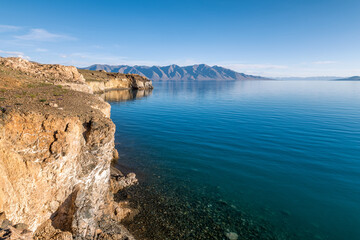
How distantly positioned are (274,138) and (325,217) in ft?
58.2

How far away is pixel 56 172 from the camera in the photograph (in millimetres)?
10586

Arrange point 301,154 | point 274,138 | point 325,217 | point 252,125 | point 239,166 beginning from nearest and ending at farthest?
point 325,217 → point 239,166 → point 301,154 → point 274,138 → point 252,125

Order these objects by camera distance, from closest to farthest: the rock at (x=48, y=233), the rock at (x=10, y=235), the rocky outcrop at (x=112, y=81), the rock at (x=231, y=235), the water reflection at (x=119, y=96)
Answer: the rock at (x=10, y=235) → the rock at (x=48, y=233) → the rock at (x=231, y=235) → the water reflection at (x=119, y=96) → the rocky outcrop at (x=112, y=81)

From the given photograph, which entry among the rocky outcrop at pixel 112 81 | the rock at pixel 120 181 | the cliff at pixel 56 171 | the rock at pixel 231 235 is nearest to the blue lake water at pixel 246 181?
the rock at pixel 231 235

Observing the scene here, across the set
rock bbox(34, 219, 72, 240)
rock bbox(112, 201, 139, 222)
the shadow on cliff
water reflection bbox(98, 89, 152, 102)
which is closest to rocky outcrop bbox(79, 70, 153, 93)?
water reflection bbox(98, 89, 152, 102)

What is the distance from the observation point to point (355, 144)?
94.2 feet

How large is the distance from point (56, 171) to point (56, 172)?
7cm

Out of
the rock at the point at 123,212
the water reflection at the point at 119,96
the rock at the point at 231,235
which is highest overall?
the water reflection at the point at 119,96

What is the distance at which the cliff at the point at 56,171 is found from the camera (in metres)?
9.07

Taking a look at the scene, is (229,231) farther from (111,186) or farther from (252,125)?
(252,125)

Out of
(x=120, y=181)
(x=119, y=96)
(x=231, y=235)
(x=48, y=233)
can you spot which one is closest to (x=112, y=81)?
(x=119, y=96)

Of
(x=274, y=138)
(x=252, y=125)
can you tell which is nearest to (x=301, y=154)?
(x=274, y=138)

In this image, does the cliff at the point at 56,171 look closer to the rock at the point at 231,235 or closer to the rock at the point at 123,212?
the rock at the point at 123,212

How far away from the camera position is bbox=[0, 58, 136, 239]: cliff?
29.8 ft
